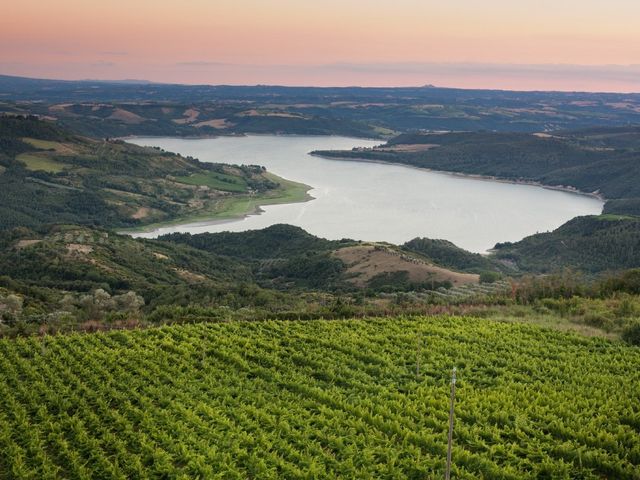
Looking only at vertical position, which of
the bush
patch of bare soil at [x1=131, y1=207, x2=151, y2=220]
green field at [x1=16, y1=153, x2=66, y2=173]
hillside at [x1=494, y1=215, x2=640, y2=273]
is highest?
the bush

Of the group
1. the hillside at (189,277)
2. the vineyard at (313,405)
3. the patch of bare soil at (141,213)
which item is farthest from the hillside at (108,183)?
the vineyard at (313,405)

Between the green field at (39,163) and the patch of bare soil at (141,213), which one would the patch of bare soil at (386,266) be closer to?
the patch of bare soil at (141,213)

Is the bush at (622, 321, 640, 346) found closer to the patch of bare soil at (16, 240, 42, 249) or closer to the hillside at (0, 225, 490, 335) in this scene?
the hillside at (0, 225, 490, 335)

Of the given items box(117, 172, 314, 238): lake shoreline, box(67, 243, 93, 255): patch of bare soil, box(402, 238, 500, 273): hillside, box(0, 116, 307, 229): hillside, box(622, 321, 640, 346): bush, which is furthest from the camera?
box(0, 116, 307, 229): hillside

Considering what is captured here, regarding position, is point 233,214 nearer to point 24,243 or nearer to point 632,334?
point 24,243

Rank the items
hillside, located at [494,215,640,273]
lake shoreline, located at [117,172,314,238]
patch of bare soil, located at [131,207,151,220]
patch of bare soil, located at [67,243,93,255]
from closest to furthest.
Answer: patch of bare soil, located at [67,243,93,255], hillside, located at [494,215,640,273], lake shoreline, located at [117,172,314,238], patch of bare soil, located at [131,207,151,220]

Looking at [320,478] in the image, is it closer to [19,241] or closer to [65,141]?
[19,241]

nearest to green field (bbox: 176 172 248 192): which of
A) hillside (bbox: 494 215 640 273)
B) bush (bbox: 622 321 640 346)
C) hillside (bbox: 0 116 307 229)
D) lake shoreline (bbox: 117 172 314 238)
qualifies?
hillside (bbox: 0 116 307 229)
